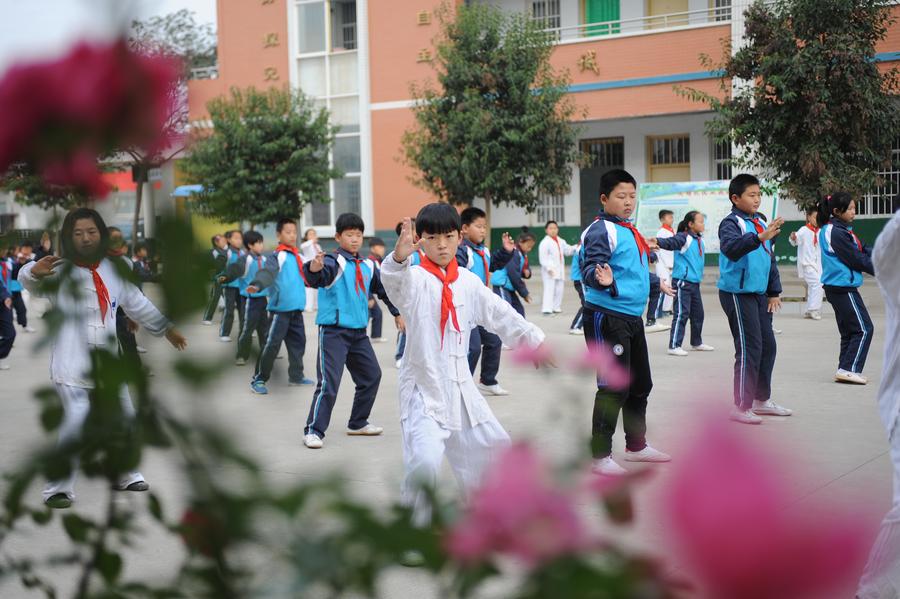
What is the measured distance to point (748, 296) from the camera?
716 cm

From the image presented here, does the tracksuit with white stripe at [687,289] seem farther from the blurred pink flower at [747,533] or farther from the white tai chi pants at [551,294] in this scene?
the blurred pink flower at [747,533]

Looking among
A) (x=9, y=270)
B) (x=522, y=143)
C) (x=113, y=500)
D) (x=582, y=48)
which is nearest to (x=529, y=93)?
(x=522, y=143)

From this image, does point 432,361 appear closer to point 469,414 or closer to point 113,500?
point 469,414

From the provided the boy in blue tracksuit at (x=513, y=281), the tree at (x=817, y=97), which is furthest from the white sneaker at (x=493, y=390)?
the tree at (x=817, y=97)

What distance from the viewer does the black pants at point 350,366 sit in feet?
22.1

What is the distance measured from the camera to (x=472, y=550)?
793mm

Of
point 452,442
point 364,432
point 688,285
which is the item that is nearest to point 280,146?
point 688,285

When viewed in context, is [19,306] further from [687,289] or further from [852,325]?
[852,325]

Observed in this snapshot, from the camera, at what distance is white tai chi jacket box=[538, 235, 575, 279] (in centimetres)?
1606

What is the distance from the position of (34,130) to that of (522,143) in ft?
65.2

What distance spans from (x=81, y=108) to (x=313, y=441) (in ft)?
18.9

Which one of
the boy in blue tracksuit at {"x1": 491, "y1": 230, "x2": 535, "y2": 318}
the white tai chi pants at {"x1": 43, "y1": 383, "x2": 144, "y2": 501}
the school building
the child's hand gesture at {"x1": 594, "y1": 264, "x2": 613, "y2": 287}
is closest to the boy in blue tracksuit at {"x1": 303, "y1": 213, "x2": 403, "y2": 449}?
the child's hand gesture at {"x1": 594, "y1": 264, "x2": 613, "y2": 287}

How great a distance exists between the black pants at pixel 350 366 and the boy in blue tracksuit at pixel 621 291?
5.91ft

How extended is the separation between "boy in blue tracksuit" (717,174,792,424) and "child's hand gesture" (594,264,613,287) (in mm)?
1720
